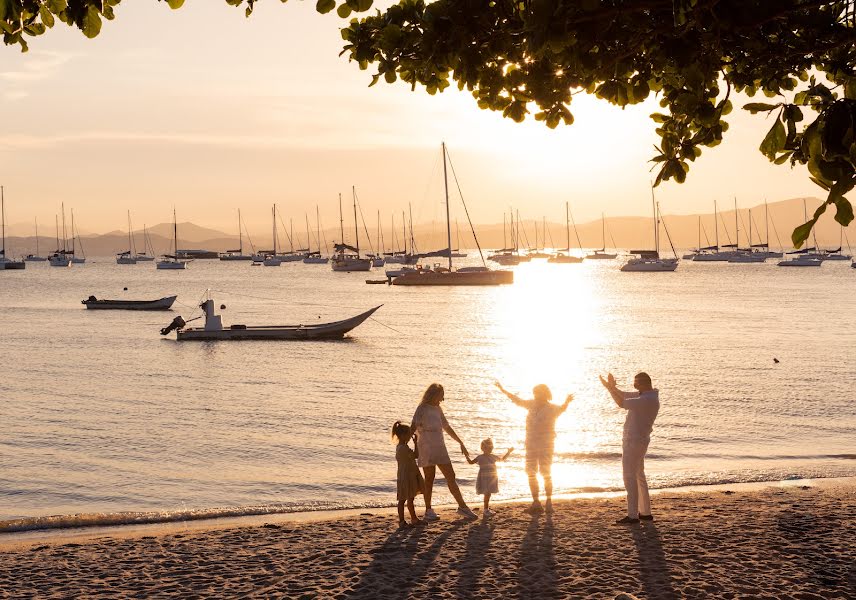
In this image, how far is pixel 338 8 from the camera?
5.39 meters

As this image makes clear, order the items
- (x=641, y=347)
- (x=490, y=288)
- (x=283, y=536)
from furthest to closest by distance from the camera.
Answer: (x=490, y=288), (x=641, y=347), (x=283, y=536)

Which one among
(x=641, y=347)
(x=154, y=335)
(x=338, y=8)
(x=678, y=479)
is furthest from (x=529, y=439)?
(x=154, y=335)

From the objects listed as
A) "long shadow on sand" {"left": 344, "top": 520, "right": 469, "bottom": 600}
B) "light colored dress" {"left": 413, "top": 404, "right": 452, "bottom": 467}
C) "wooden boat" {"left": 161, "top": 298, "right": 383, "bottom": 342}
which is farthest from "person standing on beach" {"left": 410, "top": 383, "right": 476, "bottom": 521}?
"wooden boat" {"left": 161, "top": 298, "right": 383, "bottom": 342}

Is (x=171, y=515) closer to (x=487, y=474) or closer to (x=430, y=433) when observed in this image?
(x=430, y=433)

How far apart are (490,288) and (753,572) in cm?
11023

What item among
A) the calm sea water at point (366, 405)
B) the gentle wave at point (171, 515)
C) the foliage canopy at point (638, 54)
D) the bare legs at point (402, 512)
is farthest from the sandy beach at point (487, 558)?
the foliage canopy at point (638, 54)

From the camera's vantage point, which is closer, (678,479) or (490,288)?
(678,479)

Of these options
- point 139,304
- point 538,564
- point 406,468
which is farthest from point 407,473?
point 139,304

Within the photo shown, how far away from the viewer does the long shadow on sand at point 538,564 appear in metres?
8.86

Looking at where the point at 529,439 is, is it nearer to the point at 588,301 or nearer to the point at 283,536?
the point at 283,536

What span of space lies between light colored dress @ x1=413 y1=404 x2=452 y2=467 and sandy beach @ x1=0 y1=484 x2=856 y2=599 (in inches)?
35.5

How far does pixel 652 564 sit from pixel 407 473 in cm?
323

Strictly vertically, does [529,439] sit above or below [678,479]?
above

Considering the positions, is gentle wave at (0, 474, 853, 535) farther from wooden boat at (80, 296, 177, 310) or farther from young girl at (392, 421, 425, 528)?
wooden boat at (80, 296, 177, 310)
